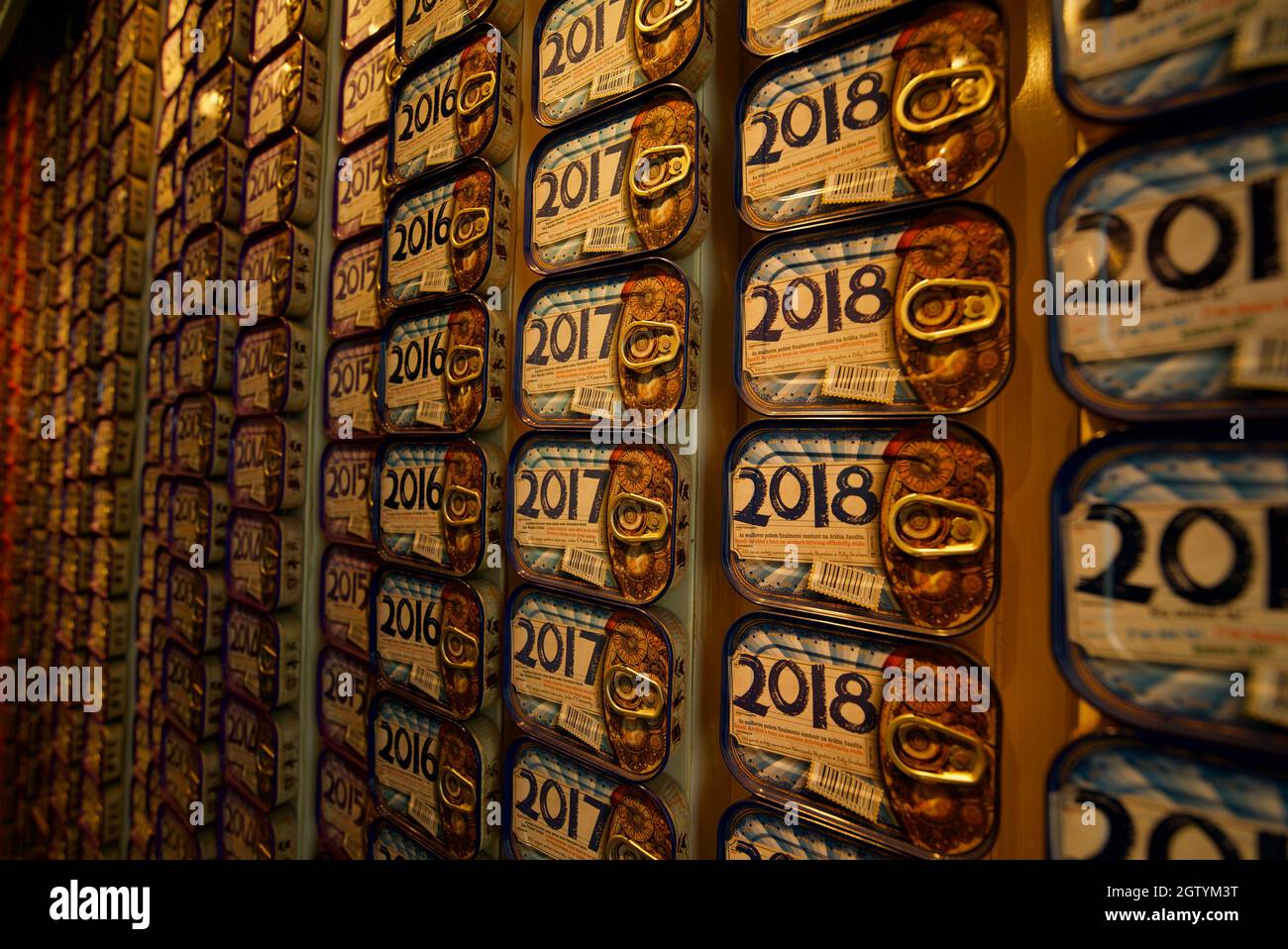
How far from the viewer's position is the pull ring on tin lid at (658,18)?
102 cm

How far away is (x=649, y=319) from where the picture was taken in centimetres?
105

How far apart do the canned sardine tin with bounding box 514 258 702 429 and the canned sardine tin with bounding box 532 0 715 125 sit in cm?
31

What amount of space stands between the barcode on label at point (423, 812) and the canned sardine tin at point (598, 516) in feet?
2.06

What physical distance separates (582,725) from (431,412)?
760mm

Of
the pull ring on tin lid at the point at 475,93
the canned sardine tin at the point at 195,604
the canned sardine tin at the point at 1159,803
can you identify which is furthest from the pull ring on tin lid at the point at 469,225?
the canned sardine tin at the point at 195,604

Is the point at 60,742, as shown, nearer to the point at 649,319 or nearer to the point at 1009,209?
the point at 649,319

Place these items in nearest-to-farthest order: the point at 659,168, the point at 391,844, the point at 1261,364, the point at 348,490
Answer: the point at 1261,364 → the point at 659,168 → the point at 391,844 → the point at 348,490

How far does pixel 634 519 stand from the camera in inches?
41.8

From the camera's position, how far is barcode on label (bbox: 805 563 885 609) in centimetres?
85

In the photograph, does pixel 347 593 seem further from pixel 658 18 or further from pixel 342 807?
pixel 658 18

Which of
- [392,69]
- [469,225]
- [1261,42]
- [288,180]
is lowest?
[1261,42]

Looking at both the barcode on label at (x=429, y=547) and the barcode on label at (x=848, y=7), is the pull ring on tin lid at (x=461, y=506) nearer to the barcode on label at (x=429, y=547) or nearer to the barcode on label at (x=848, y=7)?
the barcode on label at (x=429, y=547)

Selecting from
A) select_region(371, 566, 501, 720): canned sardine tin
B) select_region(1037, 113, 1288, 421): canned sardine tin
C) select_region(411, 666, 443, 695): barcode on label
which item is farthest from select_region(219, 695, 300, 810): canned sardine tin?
select_region(1037, 113, 1288, 421): canned sardine tin

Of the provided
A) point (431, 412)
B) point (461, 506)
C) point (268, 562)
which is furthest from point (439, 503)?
point (268, 562)
